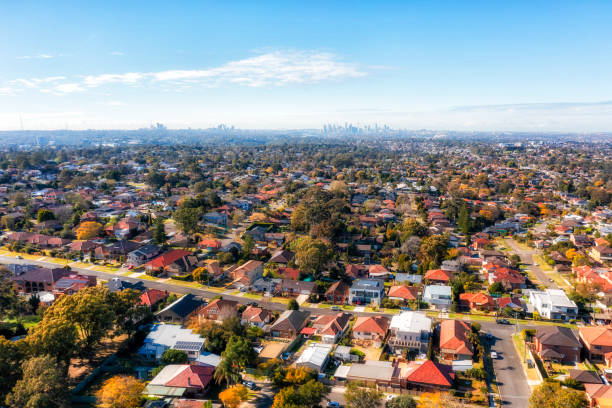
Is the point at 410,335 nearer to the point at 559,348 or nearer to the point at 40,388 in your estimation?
the point at 559,348

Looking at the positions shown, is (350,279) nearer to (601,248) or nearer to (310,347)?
(310,347)

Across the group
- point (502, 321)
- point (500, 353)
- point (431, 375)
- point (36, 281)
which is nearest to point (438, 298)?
point (502, 321)

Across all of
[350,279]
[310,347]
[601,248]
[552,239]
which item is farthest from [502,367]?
[552,239]

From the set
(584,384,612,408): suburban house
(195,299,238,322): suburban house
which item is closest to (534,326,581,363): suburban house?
(584,384,612,408): suburban house

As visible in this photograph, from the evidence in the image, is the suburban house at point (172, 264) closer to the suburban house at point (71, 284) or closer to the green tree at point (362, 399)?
the suburban house at point (71, 284)

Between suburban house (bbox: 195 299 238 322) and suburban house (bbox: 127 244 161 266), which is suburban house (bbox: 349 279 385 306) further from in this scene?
suburban house (bbox: 127 244 161 266)
